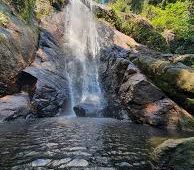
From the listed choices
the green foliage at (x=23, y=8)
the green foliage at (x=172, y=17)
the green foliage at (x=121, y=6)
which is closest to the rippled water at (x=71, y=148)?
the green foliage at (x=23, y=8)

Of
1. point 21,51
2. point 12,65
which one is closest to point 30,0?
point 21,51

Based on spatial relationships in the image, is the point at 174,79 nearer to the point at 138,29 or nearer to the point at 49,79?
the point at 49,79

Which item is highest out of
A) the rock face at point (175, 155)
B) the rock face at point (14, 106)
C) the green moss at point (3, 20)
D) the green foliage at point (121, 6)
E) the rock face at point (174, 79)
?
the green foliage at point (121, 6)

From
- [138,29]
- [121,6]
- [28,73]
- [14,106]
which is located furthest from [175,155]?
[121,6]

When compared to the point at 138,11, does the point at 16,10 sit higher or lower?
lower

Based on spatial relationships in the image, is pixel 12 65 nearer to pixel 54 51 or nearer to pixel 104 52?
pixel 54 51

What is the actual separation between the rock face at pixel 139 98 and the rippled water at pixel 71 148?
422 centimetres

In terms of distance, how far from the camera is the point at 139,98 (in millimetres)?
17406

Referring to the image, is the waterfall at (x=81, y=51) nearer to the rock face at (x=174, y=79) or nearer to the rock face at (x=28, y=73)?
the rock face at (x=28, y=73)

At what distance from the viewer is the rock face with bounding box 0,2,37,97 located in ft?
56.8

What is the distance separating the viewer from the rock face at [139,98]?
627 inches

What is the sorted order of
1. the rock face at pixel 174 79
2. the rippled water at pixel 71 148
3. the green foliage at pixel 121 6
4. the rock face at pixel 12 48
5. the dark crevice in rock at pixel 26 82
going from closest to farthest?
the rippled water at pixel 71 148, the rock face at pixel 174 79, the rock face at pixel 12 48, the dark crevice in rock at pixel 26 82, the green foliage at pixel 121 6

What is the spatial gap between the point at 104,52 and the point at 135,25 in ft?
25.5

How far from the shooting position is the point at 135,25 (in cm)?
3130
